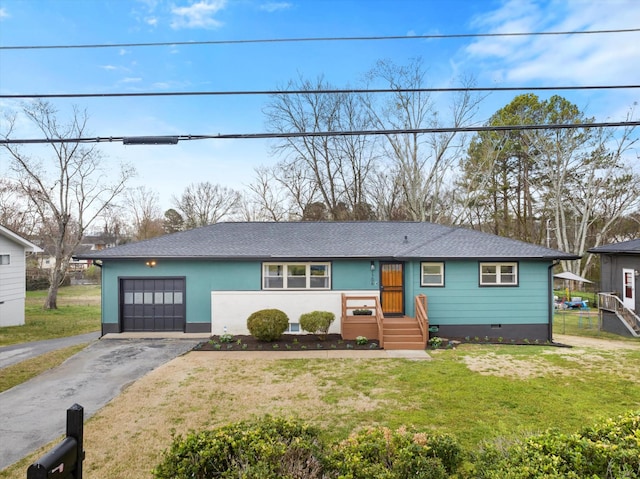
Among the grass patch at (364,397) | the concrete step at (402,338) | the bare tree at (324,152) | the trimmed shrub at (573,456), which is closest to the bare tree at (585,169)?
the bare tree at (324,152)

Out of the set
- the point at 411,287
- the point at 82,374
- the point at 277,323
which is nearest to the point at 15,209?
the point at 82,374

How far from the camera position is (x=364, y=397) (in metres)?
6.26

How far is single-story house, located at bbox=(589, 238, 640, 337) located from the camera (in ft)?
50.1

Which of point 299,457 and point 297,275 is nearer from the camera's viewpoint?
point 299,457

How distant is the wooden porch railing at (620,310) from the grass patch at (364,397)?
813 centimetres

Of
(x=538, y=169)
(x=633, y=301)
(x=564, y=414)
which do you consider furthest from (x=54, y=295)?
(x=538, y=169)

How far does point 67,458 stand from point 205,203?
108 ft

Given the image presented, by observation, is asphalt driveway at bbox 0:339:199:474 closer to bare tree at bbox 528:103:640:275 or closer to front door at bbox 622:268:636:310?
front door at bbox 622:268:636:310

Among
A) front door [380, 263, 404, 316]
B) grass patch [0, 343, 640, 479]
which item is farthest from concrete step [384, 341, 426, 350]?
front door [380, 263, 404, 316]

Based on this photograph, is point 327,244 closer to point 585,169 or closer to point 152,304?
point 152,304

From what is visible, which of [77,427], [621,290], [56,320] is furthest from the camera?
[621,290]

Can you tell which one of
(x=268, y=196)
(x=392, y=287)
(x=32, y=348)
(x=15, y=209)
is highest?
(x=268, y=196)

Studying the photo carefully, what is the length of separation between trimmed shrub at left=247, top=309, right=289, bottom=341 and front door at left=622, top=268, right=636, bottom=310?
1570 cm

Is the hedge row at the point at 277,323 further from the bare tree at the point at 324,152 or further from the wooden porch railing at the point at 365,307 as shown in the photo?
the bare tree at the point at 324,152
